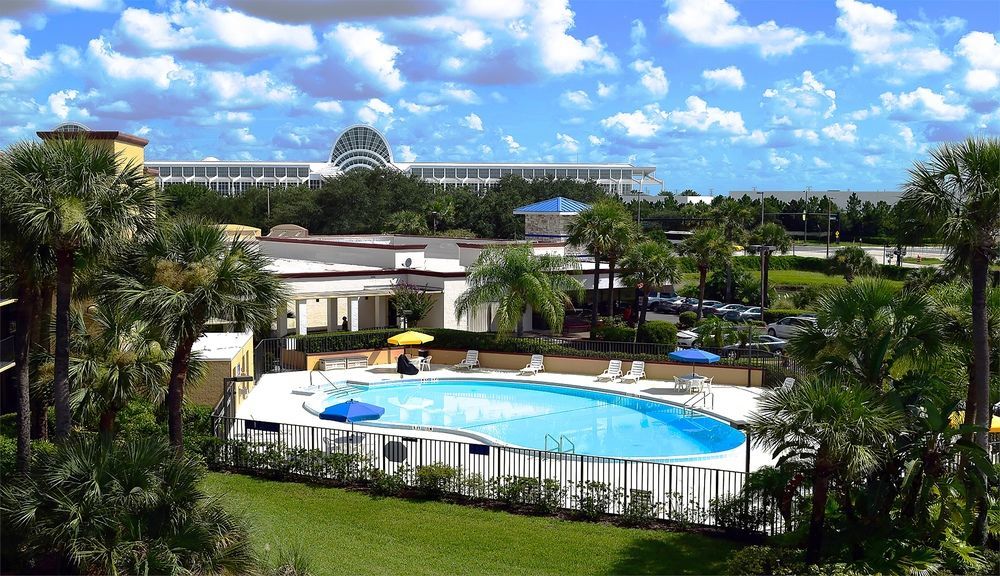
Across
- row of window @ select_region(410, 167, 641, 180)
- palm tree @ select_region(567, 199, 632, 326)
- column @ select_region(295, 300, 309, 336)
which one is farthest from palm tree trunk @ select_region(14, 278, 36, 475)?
row of window @ select_region(410, 167, 641, 180)

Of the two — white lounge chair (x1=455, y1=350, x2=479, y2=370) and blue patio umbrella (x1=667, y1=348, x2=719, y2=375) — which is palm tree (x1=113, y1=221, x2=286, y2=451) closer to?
blue patio umbrella (x1=667, y1=348, x2=719, y2=375)

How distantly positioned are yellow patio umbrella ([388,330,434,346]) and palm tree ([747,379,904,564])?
1872cm

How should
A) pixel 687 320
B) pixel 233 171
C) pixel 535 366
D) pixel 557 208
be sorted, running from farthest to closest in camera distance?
pixel 233 171 → pixel 557 208 → pixel 687 320 → pixel 535 366

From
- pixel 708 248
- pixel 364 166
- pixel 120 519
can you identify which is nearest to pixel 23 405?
pixel 120 519

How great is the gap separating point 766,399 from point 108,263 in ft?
34.0

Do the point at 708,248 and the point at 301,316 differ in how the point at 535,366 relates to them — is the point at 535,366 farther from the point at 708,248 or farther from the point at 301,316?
the point at 708,248

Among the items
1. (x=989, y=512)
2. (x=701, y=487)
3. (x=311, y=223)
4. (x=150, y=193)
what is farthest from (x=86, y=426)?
(x=311, y=223)

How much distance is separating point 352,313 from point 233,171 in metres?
136

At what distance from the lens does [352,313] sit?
37.2m

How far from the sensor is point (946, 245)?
1342 centimetres

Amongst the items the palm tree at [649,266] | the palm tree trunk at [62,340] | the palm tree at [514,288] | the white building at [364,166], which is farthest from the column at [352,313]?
the white building at [364,166]

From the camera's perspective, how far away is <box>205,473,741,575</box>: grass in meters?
13.9

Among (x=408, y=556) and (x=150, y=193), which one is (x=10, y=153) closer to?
(x=150, y=193)

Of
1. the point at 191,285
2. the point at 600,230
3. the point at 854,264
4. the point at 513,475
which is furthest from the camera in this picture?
the point at 854,264
